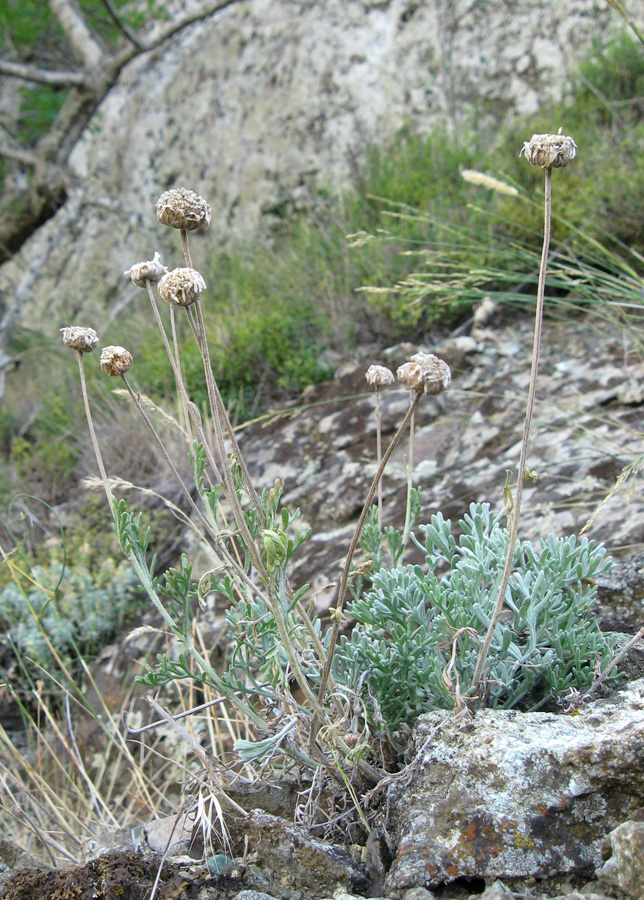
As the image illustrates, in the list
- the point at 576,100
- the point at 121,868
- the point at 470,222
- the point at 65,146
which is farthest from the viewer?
the point at 65,146

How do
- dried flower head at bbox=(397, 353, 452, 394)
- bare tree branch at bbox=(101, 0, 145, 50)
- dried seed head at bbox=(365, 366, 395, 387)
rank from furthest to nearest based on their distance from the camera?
bare tree branch at bbox=(101, 0, 145, 50) < dried seed head at bbox=(365, 366, 395, 387) < dried flower head at bbox=(397, 353, 452, 394)

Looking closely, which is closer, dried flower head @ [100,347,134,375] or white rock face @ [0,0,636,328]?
dried flower head @ [100,347,134,375]

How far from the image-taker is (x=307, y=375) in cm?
386

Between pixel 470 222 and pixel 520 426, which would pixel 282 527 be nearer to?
pixel 520 426

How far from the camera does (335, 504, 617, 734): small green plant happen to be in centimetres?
137

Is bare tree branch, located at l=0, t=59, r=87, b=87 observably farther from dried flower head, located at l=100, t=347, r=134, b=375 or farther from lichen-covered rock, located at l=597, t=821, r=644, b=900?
lichen-covered rock, located at l=597, t=821, r=644, b=900

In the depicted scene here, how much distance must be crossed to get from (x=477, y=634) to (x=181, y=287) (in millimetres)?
871

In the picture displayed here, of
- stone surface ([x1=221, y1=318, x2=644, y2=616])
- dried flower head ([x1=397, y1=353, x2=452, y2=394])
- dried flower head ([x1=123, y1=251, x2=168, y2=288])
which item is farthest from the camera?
stone surface ([x1=221, y1=318, x2=644, y2=616])

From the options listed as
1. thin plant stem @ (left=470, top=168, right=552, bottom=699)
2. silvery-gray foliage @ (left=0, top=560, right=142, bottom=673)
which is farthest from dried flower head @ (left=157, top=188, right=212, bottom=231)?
silvery-gray foliage @ (left=0, top=560, right=142, bottom=673)

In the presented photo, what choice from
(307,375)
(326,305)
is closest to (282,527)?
(307,375)

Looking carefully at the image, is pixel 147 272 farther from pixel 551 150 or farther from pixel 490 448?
pixel 490 448

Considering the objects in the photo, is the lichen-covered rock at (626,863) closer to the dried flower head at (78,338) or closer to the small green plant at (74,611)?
the dried flower head at (78,338)

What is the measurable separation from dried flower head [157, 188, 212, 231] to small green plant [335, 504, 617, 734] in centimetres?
76

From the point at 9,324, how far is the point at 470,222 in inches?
146
